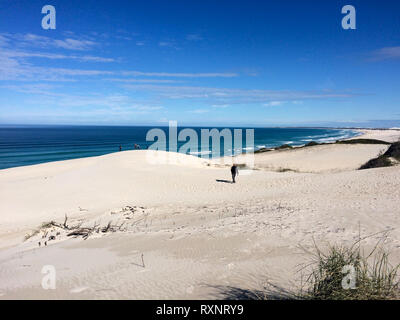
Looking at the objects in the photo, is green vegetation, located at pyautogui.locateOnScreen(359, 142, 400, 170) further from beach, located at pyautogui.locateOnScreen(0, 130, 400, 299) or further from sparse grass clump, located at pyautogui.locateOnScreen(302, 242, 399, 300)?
sparse grass clump, located at pyautogui.locateOnScreen(302, 242, 399, 300)

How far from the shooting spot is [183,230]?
27.2ft

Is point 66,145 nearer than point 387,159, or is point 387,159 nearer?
point 387,159

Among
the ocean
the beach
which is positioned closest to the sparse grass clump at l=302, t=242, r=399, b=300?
the beach

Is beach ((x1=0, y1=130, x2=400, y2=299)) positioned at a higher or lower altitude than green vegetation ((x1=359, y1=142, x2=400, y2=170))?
lower

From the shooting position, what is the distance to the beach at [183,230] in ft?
15.9

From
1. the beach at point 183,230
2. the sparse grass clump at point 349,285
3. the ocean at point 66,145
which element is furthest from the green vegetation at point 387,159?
the ocean at point 66,145

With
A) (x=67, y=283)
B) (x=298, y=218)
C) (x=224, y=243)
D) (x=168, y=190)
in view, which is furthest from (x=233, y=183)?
(x=67, y=283)

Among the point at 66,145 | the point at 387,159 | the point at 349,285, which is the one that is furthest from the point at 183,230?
the point at 66,145

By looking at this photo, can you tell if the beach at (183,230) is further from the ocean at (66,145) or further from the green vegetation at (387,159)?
the ocean at (66,145)

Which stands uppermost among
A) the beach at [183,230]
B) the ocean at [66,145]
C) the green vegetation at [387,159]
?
the ocean at [66,145]

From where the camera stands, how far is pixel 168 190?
16.5 metres

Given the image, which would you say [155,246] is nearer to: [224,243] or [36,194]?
[224,243]

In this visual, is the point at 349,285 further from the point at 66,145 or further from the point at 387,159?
the point at 66,145

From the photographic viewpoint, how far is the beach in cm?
483
